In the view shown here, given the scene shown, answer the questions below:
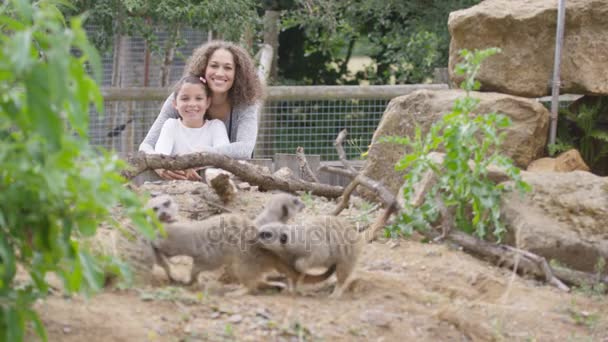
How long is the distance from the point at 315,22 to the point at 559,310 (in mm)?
7416

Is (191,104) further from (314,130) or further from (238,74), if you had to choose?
(314,130)

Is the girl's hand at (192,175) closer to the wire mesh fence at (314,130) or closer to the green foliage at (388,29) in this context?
the wire mesh fence at (314,130)

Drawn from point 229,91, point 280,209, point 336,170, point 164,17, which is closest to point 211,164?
point 336,170

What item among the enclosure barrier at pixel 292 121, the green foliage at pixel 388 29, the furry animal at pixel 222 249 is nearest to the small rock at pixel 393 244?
the furry animal at pixel 222 249

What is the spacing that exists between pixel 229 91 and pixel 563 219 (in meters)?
3.18

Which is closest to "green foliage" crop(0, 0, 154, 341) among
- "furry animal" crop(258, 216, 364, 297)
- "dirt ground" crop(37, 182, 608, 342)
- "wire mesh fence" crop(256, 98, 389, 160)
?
"dirt ground" crop(37, 182, 608, 342)

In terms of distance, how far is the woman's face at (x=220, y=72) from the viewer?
23.5ft

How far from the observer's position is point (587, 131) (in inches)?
284

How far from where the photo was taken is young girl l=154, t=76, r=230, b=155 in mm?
6840

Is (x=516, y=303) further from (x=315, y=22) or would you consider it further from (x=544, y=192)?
(x=315, y=22)

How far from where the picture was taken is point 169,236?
13.4ft

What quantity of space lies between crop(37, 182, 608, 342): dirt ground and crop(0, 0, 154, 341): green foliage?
0.48 meters

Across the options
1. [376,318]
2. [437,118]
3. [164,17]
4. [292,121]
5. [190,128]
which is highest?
[164,17]

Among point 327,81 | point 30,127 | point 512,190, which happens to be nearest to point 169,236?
point 30,127
